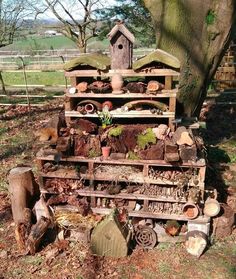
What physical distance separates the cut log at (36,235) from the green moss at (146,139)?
1.57m

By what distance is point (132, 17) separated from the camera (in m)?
16.6

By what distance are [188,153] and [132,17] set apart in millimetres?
13479

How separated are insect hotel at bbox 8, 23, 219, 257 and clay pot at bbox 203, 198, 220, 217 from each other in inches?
0.5

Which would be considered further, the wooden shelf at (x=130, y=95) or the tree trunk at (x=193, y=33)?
the tree trunk at (x=193, y=33)

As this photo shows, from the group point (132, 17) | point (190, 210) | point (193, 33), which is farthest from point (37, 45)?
point (190, 210)

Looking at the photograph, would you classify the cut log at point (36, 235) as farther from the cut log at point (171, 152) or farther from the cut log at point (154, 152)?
the cut log at point (171, 152)

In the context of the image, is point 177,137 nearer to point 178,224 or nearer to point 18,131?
point 178,224

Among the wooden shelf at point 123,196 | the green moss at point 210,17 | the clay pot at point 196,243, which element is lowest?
the clay pot at point 196,243

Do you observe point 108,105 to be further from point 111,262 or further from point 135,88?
point 111,262

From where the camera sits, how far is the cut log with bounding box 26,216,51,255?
14.3ft

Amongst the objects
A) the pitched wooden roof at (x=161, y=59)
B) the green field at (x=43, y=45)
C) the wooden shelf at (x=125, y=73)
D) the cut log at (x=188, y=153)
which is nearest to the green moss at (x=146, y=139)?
the cut log at (x=188, y=153)

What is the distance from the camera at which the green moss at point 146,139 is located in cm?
464

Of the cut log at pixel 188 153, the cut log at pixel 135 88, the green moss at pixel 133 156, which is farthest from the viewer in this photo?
the cut log at pixel 135 88

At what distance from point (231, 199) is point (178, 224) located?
116 cm
